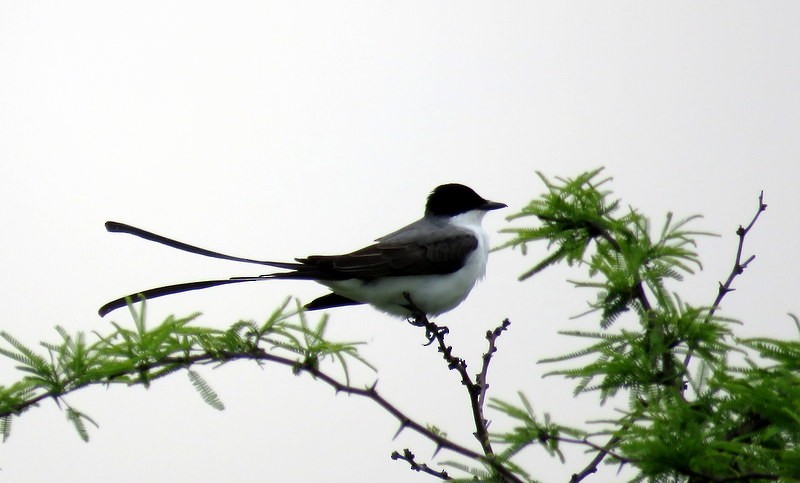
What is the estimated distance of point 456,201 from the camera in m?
10.3

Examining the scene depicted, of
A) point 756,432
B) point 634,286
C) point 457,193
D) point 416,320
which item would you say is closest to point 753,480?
point 756,432

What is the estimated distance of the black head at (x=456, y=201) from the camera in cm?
1025

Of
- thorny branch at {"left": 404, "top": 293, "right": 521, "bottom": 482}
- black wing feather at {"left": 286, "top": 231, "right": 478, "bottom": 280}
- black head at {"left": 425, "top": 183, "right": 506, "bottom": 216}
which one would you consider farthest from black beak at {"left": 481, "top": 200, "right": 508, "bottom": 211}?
thorny branch at {"left": 404, "top": 293, "right": 521, "bottom": 482}

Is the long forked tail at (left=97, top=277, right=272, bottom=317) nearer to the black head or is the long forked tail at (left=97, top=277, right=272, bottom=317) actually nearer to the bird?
the bird

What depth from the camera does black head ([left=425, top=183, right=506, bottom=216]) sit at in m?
10.2

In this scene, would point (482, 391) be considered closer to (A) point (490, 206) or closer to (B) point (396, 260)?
(B) point (396, 260)

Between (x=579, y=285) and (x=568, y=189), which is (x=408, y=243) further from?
(x=579, y=285)

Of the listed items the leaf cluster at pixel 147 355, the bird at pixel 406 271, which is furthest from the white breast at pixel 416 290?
the leaf cluster at pixel 147 355

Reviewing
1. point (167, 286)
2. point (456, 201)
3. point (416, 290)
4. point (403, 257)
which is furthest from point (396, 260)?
point (167, 286)

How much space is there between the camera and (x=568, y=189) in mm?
5738

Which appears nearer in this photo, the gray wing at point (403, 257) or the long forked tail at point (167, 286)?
the long forked tail at point (167, 286)

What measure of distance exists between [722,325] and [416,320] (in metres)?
4.23

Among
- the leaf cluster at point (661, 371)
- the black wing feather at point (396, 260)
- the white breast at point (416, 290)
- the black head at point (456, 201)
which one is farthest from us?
the black head at point (456, 201)

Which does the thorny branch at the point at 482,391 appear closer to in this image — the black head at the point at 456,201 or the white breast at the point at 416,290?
the white breast at the point at 416,290
